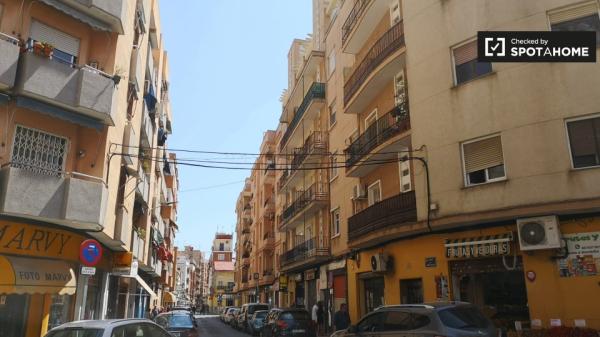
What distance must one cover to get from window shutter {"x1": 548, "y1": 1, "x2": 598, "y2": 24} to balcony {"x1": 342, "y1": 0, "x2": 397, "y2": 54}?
306 inches

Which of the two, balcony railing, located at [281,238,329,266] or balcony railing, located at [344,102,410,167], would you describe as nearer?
balcony railing, located at [344,102,410,167]

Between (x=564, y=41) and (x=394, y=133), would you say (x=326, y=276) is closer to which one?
(x=394, y=133)

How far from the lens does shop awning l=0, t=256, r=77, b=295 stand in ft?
40.2

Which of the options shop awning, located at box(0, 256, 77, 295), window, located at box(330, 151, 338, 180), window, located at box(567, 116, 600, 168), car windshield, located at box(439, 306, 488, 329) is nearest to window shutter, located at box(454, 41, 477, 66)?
window, located at box(567, 116, 600, 168)

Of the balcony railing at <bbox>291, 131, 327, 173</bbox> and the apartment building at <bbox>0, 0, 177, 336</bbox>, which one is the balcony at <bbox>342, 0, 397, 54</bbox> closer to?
the balcony railing at <bbox>291, 131, 327, 173</bbox>

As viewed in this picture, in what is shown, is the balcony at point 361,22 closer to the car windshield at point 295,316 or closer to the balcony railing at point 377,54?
the balcony railing at point 377,54

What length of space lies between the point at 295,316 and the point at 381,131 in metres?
8.61

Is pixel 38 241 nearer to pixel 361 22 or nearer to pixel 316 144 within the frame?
pixel 361 22

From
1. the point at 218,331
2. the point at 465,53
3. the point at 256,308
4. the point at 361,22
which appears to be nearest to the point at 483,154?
the point at 465,53

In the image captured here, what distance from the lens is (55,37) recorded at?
1480 cm

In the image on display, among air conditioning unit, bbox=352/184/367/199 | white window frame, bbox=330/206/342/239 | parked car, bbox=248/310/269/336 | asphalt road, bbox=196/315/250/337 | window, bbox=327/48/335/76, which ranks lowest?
asphalt road, bbox=196/315/250/337

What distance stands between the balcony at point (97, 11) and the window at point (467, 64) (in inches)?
428

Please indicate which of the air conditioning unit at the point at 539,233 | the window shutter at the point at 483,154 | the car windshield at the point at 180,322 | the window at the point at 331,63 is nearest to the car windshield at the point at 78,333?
the car windshield at the point at 180,322

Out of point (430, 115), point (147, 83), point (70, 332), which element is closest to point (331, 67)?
point (147, 83)
